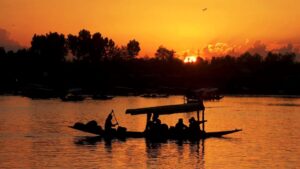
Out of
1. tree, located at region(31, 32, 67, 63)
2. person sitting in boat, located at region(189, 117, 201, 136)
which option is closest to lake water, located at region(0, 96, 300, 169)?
person sitting in boat, located at region(189, 117, 201, 136)

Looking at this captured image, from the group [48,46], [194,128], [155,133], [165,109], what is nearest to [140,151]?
[155,133]

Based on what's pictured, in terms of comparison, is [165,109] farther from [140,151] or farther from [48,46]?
[48,46]

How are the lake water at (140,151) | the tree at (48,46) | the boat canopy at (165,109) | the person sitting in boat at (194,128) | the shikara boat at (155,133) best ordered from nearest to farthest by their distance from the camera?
the lake water at (140,151) → the boat canopy at (165,109) → the shikara boat at (155,133) → the person sitting in boat at (194,128) → the tree at (48,46)

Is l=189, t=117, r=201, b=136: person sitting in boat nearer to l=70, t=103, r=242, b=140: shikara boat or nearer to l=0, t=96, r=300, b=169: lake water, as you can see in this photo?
l=70, t=103, r=242, b=140: shikara boat

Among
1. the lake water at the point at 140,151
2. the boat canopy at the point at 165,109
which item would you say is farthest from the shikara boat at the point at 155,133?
the lake water at the point at 140,151

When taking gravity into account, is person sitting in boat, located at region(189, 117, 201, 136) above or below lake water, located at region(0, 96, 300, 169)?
above

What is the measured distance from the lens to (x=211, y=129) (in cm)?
5878

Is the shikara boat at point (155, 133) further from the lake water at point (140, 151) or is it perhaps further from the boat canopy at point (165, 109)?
the lake water at point (140, 151)

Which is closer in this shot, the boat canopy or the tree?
the boat canopy

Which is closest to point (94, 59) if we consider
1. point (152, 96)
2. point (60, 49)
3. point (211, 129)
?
point (60, 49)

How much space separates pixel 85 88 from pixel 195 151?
141842mm

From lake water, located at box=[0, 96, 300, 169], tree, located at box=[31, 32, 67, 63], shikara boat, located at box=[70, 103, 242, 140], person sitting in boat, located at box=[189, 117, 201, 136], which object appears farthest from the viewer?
tree, located at box=[31, 32, 67, 63]

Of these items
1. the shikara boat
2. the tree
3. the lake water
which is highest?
the tree

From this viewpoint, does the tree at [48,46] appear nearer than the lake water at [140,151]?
No
